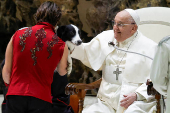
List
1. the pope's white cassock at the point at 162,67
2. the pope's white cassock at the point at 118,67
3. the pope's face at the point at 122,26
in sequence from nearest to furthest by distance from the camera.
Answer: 1. the pope's white cassock at the point at 162,67
2. the pope's white cassock at the point at 118,67
3. the pope's face at the point at 122,26

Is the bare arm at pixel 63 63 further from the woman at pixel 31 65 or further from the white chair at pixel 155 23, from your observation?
the white chair at pixel 155 23

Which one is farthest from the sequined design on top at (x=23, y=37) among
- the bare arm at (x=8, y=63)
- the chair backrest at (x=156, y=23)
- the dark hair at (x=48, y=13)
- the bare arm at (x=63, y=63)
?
the chair backrest at (x=156, y=23)

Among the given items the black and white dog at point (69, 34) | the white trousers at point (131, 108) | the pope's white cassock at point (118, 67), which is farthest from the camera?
the pope's white cassock at point (118, 67)

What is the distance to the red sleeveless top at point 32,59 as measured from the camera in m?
2.45

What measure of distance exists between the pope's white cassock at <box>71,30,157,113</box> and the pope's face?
12 cm

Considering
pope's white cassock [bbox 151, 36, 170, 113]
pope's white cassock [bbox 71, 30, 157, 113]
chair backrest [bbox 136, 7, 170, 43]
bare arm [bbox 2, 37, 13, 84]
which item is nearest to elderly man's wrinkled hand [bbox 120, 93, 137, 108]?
pope's white cassock [bbox 71, 30, 157, 113]

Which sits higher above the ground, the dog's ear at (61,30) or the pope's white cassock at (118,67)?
the dog's ear at (61,30)

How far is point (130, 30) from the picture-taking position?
3561mm

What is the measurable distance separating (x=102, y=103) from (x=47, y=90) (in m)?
1.07

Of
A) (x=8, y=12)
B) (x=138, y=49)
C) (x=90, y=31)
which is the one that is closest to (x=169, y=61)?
(x=138, y=49)

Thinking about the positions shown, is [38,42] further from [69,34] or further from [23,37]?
[69,34]

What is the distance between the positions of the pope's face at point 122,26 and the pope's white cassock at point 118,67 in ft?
0.41

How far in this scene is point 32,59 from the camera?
2463mm

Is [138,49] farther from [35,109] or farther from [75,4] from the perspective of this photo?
[75,4]
